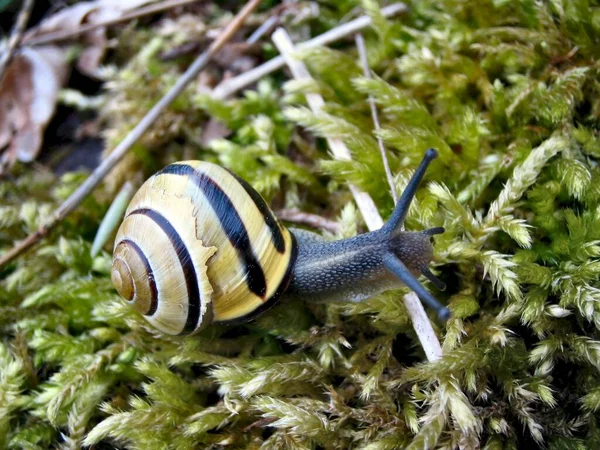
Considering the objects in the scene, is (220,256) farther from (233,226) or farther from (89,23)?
(89,23)

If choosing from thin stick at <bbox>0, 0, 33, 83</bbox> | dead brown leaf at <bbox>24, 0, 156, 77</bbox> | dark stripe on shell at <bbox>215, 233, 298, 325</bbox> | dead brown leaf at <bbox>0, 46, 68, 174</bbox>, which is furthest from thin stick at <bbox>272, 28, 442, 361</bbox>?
thin stick at <bbox>0, 0, 33, 83</bbox>

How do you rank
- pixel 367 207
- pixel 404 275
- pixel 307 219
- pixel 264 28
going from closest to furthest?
pixel 404 275
pixel 367 207
pixel 307 219
pixel 264 28

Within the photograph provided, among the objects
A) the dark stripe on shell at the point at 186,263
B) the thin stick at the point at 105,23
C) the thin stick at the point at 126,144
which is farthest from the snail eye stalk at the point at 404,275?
the thin stick at the point at 105,23

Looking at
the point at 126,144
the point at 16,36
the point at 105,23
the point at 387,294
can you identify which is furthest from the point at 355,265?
the point at 16,36

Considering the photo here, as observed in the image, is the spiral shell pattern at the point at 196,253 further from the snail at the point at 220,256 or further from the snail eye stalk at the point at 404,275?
the snail eye stalk at the point at 404,275

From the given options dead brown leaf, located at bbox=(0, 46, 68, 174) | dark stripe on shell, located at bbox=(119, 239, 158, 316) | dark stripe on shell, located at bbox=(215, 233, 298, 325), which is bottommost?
dark stripe on shell, located at bbox=(215, 233, 298, 325)

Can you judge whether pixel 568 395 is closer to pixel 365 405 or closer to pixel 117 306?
pixel 365 405

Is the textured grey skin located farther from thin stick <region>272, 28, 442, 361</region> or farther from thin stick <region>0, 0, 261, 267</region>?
thin stick <region>0, 0, 261, 267</region>

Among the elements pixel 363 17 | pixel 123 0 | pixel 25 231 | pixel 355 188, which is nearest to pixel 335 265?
pixel 355 188
